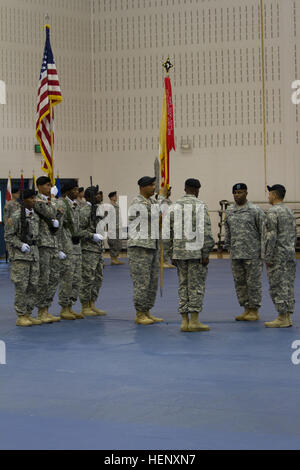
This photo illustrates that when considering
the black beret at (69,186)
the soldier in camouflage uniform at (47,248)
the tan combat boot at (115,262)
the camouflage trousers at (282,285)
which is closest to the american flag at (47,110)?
the black beret at (69,186)

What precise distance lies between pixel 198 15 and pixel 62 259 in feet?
45.8

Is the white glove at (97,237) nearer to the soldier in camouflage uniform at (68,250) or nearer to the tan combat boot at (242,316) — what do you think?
the soldier in camouflage uniform at (68,250)

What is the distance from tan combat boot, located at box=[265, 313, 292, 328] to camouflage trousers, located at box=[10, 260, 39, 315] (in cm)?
294

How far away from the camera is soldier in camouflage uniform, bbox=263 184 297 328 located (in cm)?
907

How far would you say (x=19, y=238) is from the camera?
31.1 feet

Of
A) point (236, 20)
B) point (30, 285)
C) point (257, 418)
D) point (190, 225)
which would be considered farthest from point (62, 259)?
point (236, 20)

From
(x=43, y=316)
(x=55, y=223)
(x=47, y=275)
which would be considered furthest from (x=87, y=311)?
(x=55, y=223)

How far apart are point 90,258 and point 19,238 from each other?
4.44 ft

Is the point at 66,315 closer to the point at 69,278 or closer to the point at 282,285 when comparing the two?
the point at 69,278

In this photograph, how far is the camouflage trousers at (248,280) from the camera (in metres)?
9.64

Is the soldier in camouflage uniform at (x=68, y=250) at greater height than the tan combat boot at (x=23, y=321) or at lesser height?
greater

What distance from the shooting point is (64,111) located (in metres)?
21.8

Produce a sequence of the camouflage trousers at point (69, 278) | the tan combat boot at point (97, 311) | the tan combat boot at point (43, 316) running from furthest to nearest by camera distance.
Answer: the tan combat boot at point (97, 311) → the camouflage trousers at point (69, 278) → the tan combat boot at point (43, 316)

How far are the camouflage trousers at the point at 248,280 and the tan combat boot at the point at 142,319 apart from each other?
1223 millimetres
